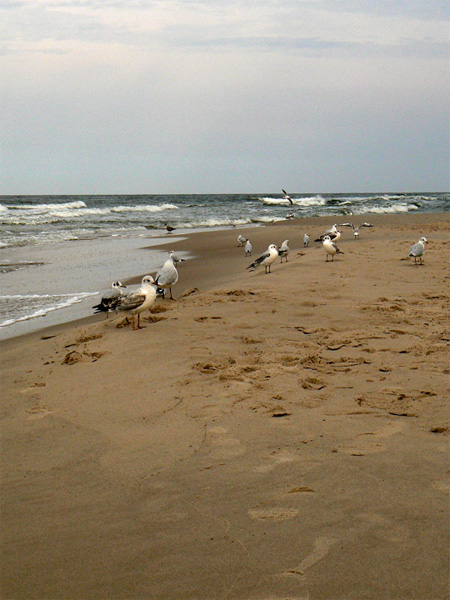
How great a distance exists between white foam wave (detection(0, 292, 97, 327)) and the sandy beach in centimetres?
203

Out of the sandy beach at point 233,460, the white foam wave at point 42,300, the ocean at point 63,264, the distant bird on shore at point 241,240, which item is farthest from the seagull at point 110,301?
the distant bird on shore at point 241,240

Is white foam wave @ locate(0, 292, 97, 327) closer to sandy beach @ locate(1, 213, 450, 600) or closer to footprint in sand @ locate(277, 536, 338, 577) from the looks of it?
sandy beach @ locate(1, 213, 450, 600)

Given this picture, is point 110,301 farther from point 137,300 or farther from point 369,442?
point 369,442

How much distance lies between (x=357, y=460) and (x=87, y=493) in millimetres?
1446

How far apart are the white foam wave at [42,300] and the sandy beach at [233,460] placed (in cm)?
203

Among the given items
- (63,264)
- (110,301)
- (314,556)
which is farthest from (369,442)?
(63,264)

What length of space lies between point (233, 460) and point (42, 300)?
754 cm

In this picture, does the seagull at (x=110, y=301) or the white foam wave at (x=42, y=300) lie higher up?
the seagull at (x=110, y=301)

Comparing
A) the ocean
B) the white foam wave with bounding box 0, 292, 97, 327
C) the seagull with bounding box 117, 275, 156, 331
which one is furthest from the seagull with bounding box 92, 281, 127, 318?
the white foam wave with bounding box 0, 292, 97, 327

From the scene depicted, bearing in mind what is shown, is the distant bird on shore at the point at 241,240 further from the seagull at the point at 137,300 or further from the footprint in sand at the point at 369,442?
the footprint in sand at the point at 369,442

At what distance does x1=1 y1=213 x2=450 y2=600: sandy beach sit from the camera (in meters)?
2.37

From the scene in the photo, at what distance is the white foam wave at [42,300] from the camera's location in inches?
342

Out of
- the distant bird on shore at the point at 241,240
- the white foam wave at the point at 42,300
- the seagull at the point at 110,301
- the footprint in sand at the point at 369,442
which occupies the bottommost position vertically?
the white foam wave at the point at 42,300

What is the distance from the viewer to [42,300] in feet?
33.1
